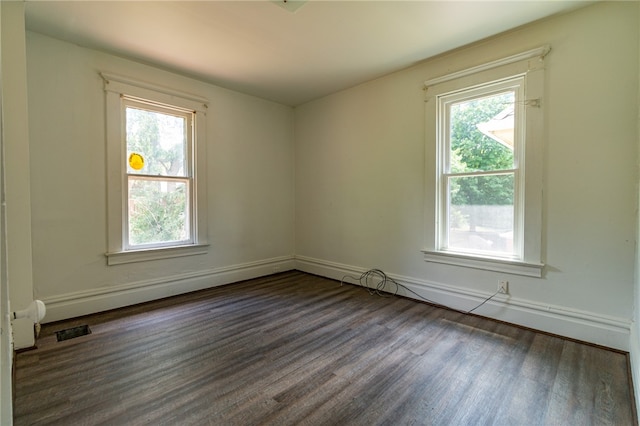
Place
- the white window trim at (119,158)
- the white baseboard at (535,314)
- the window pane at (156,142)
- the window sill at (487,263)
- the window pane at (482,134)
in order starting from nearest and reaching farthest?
1. the white baseboard at (535,314)
2. the window sill at (487,263)
3. the window pane at (482,134)
4. the white window trim at (119,158)
5. the window pane at (156,142)

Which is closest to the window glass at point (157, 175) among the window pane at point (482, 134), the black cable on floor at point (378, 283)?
the black cable on floor at point (378, 283)

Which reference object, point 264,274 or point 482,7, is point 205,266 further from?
point 482,7

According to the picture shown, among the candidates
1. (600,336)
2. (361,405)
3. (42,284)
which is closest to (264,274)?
(42,284)

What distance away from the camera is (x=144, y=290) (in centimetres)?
334

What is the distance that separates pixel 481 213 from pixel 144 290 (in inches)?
146

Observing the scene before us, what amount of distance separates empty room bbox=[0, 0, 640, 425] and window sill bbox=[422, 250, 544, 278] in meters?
0.01

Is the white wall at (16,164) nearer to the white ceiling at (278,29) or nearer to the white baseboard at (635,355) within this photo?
the white ceiling at (278,29)

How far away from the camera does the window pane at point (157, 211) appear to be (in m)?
3.29

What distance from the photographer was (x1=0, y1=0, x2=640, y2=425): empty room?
1889 millimetres

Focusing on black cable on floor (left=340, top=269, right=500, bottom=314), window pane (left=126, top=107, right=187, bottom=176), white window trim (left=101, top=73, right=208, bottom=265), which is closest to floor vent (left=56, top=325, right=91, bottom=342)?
white window trim (left=101, top=73, right=208, bottom=265)

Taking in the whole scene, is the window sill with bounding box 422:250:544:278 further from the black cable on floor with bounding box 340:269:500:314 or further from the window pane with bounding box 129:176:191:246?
the window pane with bounding box 129:176:191:246

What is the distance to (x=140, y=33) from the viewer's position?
8.82ft

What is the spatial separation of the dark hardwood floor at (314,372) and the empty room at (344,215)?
0.02m

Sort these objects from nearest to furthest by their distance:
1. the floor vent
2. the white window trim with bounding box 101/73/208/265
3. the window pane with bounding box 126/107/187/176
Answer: the floor vent < the white window trim with bounding box 101/73/208/265 < the window pane with bounding box 126/107/187/176
